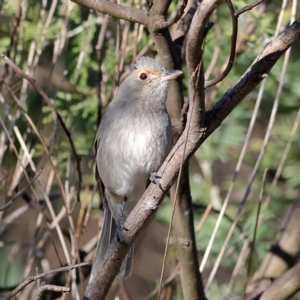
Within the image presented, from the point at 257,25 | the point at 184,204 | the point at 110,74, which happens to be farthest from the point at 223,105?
the point at 110,74

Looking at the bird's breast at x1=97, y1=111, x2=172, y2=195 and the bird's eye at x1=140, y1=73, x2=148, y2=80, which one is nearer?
the bird's breast at x1=97, y1=111, x2=172, y2=195

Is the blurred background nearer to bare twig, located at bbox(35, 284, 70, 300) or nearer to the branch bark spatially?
the branch bark

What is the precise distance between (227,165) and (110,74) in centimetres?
199

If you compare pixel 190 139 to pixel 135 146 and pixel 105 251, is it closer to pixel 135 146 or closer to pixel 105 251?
pixel 135 146

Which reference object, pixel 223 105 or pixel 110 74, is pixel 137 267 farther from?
pixel 223 105

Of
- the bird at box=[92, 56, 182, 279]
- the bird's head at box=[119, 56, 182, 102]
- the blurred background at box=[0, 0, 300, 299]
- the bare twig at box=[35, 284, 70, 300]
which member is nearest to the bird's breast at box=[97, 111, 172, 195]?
the bird at box=[92, 56, 182, 279]

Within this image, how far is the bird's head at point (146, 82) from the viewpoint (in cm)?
359

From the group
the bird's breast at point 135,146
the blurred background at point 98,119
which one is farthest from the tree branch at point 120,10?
the blurred background at point 98,119

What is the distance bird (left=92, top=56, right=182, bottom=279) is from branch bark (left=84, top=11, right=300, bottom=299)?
691 mm

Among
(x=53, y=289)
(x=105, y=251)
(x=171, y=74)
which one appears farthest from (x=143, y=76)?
(x=53, y=289)

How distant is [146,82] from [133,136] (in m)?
0.41

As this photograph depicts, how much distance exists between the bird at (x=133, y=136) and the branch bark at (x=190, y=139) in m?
0.69

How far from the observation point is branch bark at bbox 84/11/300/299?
2.43m

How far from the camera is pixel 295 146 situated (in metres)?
4.92
